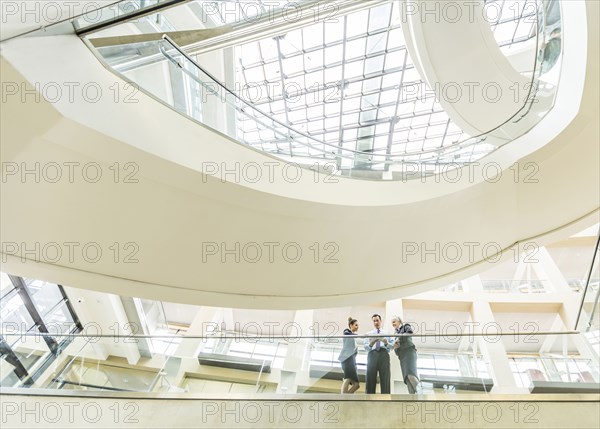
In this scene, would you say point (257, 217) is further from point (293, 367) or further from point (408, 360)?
point (408, 360)

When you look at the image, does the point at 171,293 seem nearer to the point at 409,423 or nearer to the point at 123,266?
the point at 123,266

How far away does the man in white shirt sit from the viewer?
5.16 meters

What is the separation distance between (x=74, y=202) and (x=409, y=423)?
452 centimetres

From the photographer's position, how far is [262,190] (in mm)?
4621

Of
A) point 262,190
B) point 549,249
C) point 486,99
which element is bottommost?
point 262,190

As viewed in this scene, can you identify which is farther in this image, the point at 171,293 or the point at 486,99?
the point at 486,99

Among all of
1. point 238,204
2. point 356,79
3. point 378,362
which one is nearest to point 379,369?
point 378,362

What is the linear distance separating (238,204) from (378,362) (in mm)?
2818

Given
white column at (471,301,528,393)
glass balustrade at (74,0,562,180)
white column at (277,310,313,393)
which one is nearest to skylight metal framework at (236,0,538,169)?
glass balustrade at (74,0,562,180)

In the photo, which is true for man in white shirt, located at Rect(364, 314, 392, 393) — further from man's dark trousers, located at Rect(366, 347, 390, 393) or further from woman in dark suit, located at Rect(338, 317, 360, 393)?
woman in dark suit, located at Rect(338, 317, 360, 393)

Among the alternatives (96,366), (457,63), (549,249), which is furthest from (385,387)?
(549,249)

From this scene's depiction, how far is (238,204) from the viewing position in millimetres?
4746

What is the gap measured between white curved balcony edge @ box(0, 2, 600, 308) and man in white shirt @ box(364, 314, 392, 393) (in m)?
1.35

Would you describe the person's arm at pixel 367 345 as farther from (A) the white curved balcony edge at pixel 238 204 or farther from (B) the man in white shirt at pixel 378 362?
(A) the white curved balcony edge at pixel 238 204
